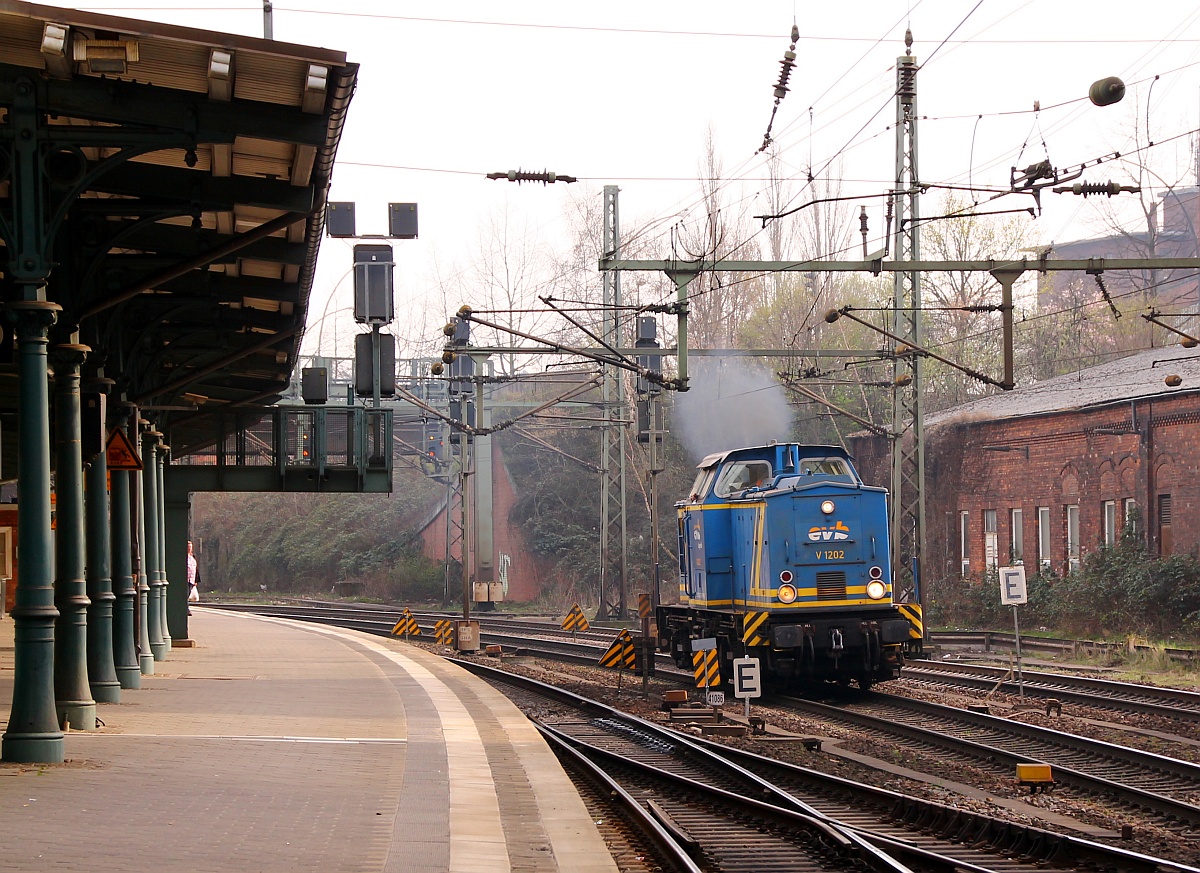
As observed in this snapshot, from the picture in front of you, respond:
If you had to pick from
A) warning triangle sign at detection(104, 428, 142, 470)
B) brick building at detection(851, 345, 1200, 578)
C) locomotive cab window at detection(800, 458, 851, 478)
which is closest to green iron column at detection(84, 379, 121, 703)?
warning triangle sign at detection(104, 428, 142, 470)

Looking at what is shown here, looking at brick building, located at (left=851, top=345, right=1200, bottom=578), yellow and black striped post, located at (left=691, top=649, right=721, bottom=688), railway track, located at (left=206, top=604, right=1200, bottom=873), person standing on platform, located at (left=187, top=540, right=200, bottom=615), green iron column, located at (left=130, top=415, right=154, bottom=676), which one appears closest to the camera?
railway track, located at (left=206, top=604, right=1200, bottom=873)

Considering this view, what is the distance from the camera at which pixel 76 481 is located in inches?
437

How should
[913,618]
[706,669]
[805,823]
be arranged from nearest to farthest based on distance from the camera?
1. [805,823]
2. [706,669]
3. [913,618]

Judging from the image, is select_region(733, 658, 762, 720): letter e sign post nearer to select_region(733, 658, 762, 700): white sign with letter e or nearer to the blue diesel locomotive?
select_region(733, 658, 762, 700): white sign with letter e

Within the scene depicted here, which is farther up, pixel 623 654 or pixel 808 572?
pixel 808 572

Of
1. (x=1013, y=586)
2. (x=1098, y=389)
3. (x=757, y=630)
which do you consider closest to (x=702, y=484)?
(x=757, y=630)

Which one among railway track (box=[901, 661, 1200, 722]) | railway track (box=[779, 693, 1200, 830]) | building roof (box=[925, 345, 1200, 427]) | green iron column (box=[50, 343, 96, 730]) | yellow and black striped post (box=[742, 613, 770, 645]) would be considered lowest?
railway track (box=[901, 661, 1200, 722])

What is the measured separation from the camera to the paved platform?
7.23 m

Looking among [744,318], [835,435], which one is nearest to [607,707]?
[835,435]

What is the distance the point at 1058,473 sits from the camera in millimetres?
36406

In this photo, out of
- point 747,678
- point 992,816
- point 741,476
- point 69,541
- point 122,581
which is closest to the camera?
point 992,816

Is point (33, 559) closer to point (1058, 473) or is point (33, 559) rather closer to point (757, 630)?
point (757, 630)

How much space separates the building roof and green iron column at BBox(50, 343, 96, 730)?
998 inches

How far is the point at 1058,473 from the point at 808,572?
754 inches
